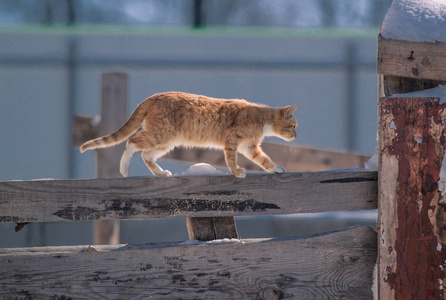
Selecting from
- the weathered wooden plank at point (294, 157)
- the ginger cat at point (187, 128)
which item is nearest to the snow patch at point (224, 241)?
the ginger cat at point (187, 128)

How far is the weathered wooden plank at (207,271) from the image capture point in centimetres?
178

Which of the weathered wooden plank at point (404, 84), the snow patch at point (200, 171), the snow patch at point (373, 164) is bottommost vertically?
the snow patch at point (200, 171)

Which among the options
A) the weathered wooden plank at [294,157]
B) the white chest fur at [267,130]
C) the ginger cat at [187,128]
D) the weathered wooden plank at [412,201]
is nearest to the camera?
the weathered wooden plank at [412,201]

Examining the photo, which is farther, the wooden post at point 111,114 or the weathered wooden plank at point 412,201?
the wooden post at point 111,114

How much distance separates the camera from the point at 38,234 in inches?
250

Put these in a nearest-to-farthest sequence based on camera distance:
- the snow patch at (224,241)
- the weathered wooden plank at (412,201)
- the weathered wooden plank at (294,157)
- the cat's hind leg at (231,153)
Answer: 1. the weathered wooden plank at (412,201)
2. the snow patch at (224,241)
3. the cat's hind leg at (231,153)
4. the weathered wooden plank at (294,157)

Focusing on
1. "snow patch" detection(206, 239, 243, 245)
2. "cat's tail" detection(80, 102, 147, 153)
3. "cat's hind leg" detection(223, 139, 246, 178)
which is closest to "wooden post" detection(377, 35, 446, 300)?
"snow patch" detection(206, 239, 243, 245)

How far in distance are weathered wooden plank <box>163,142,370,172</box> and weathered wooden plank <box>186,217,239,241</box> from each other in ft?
7.70

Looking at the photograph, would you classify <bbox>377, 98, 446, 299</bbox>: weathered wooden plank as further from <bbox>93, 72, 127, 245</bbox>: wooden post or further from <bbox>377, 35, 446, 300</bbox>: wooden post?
<bbox>93, 72, 127, 245</bbox>: wooden post

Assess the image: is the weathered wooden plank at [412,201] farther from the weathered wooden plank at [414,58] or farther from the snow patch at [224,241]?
the snow patch at [224,241]

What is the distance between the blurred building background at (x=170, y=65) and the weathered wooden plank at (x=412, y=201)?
454 centimetres

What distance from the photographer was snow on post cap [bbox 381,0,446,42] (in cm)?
177

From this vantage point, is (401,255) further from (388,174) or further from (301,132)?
(301,132)

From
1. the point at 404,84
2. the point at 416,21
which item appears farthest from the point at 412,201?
the point at 416,21
